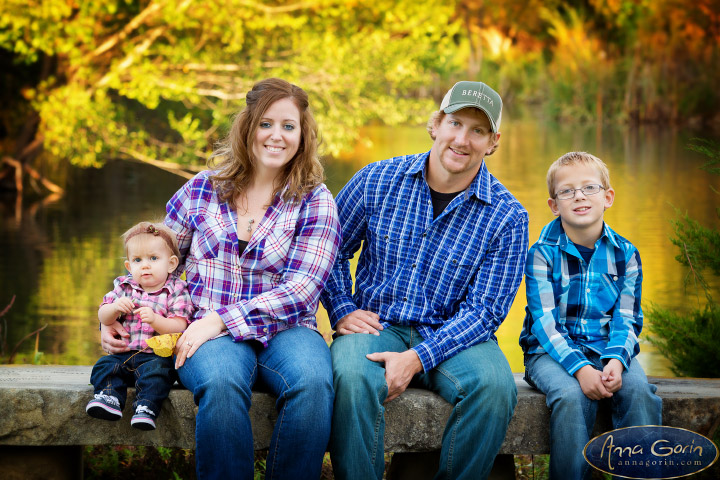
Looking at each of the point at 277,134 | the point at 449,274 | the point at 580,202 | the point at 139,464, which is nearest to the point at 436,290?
the point at 449,274

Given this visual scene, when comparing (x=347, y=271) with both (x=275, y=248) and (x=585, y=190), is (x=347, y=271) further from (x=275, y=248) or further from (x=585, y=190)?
(x=585, y=190)

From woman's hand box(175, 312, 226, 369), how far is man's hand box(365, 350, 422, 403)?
0.48 metres

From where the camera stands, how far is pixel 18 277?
7906 mm

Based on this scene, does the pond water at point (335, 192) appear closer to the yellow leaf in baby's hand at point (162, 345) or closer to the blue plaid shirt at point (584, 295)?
the blue plaid shirt at point (584, 295)

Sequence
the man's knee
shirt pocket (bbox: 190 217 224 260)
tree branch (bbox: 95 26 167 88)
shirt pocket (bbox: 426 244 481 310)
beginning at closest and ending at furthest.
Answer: the man's knee, shirt pocket (bbox: 190 217 224 260), shirt pocket (bbox: 426 244 481 310), tree branch (bbox: 95 26 167 88)

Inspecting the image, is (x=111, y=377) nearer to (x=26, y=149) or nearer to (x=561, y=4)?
(x=26, y=149)

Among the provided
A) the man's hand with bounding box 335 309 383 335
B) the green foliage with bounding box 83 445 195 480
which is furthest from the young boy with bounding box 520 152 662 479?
the green foliage with bounding box 83 445 195 480

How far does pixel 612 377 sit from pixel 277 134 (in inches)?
51.0

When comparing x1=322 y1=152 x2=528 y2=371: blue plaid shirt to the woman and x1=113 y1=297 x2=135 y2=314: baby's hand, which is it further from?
x1=113 y1=297 x2=135 y2=314: baby's hand

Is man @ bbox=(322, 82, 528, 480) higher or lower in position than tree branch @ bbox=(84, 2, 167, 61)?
lower

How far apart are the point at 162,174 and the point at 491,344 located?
36.2 feet

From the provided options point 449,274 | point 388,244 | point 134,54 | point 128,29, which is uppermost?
point 128,29

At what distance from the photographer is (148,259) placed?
2559mm

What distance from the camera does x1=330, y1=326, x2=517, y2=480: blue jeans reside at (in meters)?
2.37
